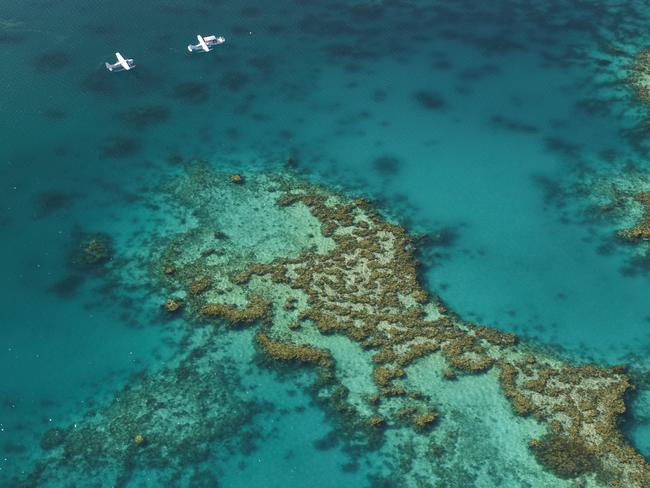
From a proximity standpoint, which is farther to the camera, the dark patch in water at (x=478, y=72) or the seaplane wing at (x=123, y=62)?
the dark patch in water at (x=478, y=72)

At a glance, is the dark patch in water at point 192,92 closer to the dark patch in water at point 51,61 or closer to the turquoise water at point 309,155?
the turquoise water at point 309,155

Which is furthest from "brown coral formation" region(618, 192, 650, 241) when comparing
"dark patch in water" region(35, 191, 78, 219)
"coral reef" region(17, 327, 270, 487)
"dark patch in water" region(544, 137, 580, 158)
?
"dark patch in water" region(35, 191, 78, 219)

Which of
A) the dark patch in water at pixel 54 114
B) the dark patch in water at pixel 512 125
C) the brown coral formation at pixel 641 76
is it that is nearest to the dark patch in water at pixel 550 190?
the dark patch in water at pixel 512 125

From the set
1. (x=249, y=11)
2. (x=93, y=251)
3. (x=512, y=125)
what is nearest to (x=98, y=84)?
(x=249, y=11)

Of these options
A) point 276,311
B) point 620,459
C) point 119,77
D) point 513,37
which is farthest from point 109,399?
point 513,37

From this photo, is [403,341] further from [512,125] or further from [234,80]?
[234,80]

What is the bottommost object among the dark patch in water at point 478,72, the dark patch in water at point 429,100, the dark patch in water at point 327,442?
the dark patch in water at point 327,442

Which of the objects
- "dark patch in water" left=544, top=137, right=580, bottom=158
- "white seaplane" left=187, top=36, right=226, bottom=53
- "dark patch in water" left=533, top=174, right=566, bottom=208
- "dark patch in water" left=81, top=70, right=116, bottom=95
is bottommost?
"dark patch in water" left=533, top=174, right=566, bottom=208

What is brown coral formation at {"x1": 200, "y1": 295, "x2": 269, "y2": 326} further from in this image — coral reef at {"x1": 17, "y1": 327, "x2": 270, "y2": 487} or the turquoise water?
coral reef at {"x1": 17, "y1": 327, "x2": 270, "y2": 487}
